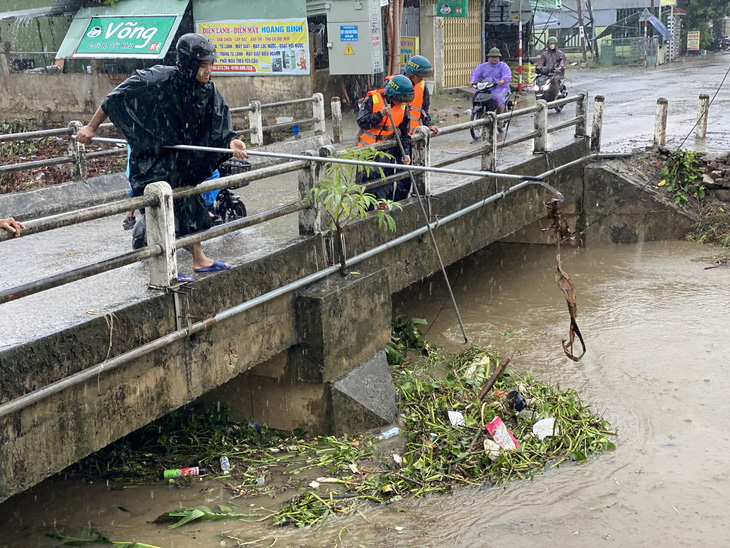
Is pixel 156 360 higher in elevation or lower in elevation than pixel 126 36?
lower

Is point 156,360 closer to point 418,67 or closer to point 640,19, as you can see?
point 418,67

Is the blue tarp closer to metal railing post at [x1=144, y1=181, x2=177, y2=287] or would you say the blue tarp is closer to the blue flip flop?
the blue flip flop

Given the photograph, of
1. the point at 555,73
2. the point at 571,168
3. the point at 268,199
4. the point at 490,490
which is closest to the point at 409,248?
the point at 268,199

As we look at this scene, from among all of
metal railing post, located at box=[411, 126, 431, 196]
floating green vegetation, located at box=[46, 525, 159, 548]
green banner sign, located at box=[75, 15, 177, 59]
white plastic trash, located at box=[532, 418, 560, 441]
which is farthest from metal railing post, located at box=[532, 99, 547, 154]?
green banner sign, located at box=[75, 15, 177, 59]

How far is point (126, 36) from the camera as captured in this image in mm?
16641

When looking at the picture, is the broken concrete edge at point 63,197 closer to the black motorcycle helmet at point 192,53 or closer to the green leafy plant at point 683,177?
the black motorcycle helmet at point 192,53

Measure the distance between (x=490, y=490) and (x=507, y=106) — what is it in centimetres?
1004

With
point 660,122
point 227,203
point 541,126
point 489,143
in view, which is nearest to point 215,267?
point 227,203

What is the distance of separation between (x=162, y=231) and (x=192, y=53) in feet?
3.94

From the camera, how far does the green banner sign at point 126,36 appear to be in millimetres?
16047

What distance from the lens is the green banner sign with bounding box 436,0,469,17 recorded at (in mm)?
18141

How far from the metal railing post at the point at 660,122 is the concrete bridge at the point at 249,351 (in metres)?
3.53

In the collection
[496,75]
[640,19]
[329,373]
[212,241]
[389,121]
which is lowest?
[329,373]

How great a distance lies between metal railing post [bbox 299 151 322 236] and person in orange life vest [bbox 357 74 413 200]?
1.30m
